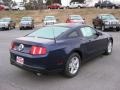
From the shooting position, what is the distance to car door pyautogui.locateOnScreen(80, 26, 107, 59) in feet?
22.2

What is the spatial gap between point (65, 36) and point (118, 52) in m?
3.84

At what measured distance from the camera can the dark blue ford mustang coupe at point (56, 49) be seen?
18.1 ft

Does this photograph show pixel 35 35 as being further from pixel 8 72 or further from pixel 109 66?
pixel 109 66

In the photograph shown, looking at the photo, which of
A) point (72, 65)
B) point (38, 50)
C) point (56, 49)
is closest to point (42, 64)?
point (38, 50)

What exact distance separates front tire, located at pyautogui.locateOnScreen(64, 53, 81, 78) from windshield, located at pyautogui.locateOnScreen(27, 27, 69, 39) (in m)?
0.78

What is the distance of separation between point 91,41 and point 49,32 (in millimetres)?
1398

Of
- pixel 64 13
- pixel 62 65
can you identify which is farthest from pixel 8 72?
pixel 64 13

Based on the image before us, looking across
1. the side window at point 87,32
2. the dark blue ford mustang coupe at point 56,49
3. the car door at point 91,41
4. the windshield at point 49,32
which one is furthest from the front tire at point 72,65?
→ the side window at point 87,32

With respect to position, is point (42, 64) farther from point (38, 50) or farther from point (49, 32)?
point (49, 32)

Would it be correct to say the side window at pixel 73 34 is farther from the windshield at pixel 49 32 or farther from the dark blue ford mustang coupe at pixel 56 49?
the windshield at pixel 49 32

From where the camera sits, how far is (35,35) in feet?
22.0

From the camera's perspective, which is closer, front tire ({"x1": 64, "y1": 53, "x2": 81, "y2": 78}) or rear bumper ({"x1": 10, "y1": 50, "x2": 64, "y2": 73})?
rear bumper ({"x1": 10, "y1": 50, "x2": 64, "y2": 73})

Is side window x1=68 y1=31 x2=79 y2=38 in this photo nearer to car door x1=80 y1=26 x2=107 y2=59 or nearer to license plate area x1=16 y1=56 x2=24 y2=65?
car door x1=80 y1=26 x2=107 y2=59

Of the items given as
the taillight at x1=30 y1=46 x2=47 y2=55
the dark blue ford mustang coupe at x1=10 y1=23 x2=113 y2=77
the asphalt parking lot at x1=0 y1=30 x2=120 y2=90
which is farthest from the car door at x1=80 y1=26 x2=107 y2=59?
the taillight at x1=30 y1=46 x2=47 y2=55
